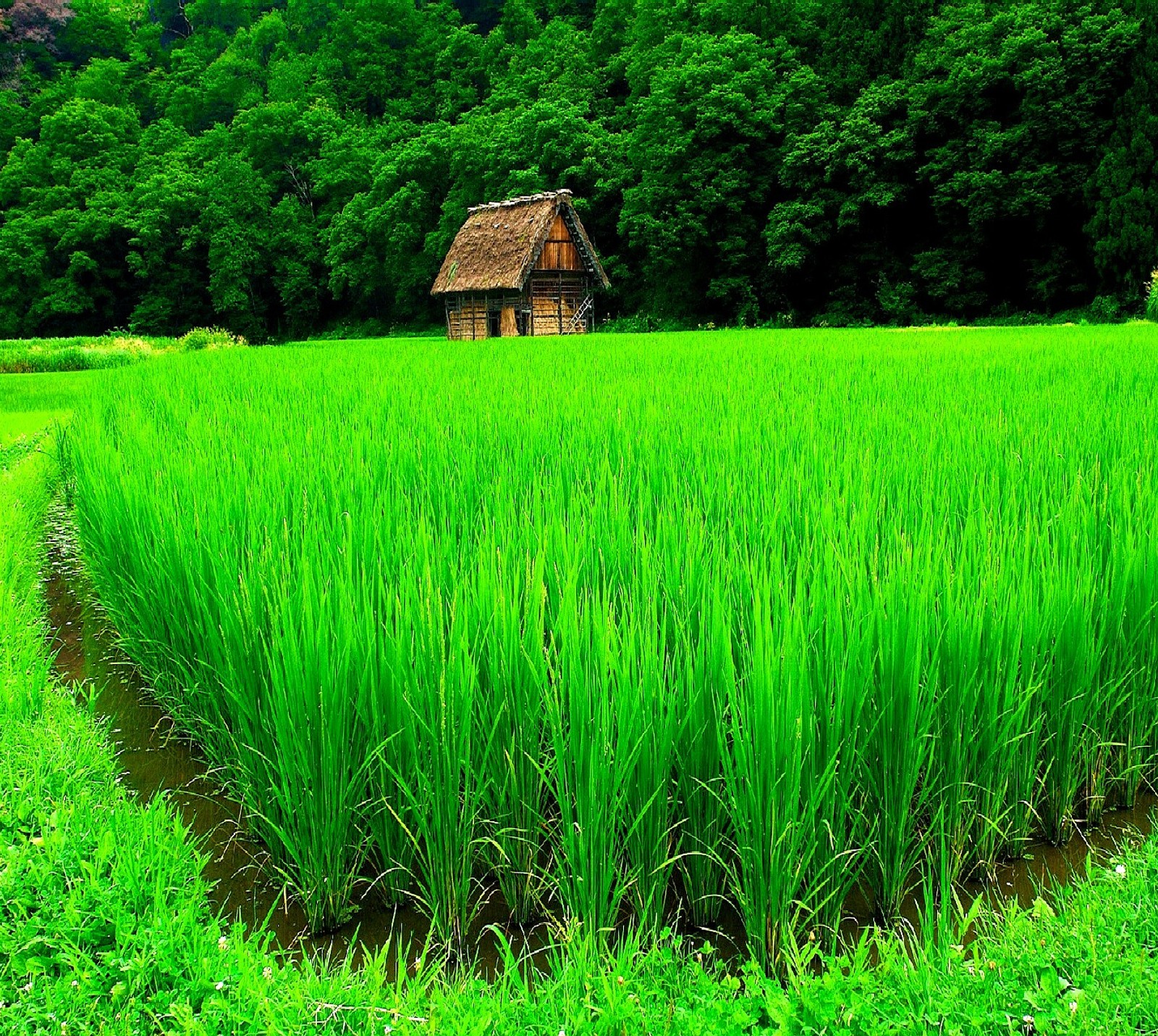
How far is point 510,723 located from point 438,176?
121 ft

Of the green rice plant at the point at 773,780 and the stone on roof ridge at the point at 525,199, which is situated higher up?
the stone on roof ridge at the point at 525,199

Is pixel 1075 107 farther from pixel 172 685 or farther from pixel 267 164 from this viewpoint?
pixel 267 164

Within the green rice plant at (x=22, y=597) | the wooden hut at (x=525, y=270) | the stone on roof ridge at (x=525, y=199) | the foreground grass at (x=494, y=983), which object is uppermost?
the stone on roof ridge at (x=525, y=199)

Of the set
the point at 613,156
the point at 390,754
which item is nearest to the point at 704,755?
the point at 390,754

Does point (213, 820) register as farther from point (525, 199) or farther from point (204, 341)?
point (525, 199)

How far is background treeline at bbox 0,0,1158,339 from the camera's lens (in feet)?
65.8

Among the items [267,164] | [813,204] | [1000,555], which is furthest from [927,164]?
[267,164]

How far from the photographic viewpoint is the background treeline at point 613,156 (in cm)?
2005

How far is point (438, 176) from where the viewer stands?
3531 centimetres

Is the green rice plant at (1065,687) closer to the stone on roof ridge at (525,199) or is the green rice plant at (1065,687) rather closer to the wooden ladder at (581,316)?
the stone on roof ridge at (525,199)

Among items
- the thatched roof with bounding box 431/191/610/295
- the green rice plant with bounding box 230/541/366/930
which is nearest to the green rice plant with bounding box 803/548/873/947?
the green rice plant with bounding box 230/541/366/930

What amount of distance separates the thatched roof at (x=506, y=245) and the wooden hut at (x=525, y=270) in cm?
3

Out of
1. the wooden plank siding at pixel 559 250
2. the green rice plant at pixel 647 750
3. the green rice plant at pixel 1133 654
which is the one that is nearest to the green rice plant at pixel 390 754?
the green rice plant at pixel 647 750

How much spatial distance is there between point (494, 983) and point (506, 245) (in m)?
27.4
